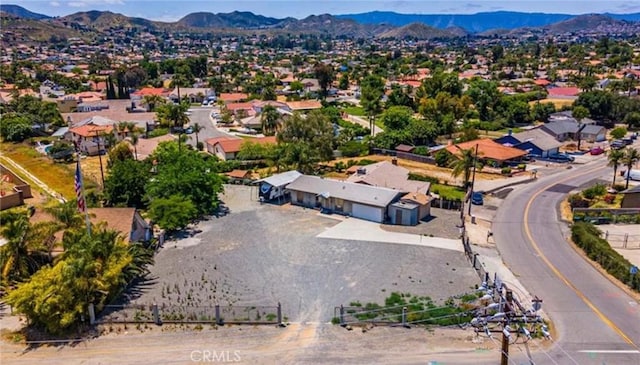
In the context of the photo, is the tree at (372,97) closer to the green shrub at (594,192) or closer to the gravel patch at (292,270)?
the green shrub at (594,192)

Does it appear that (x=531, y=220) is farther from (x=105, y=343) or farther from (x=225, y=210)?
(x=105, y=343)

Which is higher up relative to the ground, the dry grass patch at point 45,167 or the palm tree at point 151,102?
the palm tree at point 151,102

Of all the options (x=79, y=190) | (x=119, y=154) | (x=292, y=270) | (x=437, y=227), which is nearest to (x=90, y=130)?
(x=119, y=154)

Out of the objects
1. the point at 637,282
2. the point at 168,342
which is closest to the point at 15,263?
the point at 168,342

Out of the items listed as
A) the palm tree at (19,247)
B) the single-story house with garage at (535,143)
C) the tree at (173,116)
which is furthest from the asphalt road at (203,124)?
the palm tree at (19,247)

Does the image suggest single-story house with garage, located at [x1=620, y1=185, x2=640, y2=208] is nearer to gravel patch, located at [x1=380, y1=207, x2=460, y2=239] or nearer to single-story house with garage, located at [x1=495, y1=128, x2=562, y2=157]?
gravel patch, located at [x1=380, y1=207, x2=460, y2=239]

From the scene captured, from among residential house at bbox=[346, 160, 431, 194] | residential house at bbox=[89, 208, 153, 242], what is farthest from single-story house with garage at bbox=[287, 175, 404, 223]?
residential house at bbox=[89, 208, 153, 242]

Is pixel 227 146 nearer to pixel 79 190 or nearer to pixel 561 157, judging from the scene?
pixel 79 190
